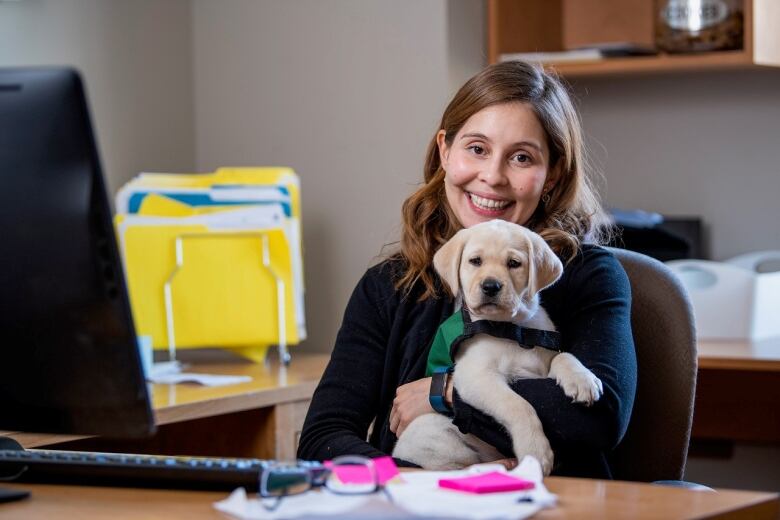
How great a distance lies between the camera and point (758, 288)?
2.59 metres

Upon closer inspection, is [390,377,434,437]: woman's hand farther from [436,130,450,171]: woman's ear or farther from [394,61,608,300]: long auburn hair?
[436,130,450,171]: woman's ear

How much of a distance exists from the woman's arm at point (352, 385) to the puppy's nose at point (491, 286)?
25cm

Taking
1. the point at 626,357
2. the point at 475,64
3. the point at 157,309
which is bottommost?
the point at 157,309

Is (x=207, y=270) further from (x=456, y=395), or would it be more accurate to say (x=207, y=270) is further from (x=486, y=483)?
(x=486, y=483)

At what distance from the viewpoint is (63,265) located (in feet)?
3.42

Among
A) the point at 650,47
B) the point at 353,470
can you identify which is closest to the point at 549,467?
the point at 353,470

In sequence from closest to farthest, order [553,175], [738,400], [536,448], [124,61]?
[536,448] < [553,175] < [738,400] < [124,61]

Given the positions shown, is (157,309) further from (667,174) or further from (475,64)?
(667,174)

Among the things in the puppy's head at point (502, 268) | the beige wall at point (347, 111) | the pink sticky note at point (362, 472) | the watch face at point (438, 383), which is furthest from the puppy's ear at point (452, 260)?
the beige wall at point (347, 111)

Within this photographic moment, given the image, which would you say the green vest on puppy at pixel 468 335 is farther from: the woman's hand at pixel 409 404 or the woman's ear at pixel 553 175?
the woman's ear at pixel 553 175

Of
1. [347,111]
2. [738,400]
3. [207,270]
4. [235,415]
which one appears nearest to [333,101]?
[347,111]

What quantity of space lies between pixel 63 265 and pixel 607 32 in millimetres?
2285

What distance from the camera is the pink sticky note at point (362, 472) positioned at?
1.12 meters

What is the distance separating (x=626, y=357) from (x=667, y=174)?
165cm
